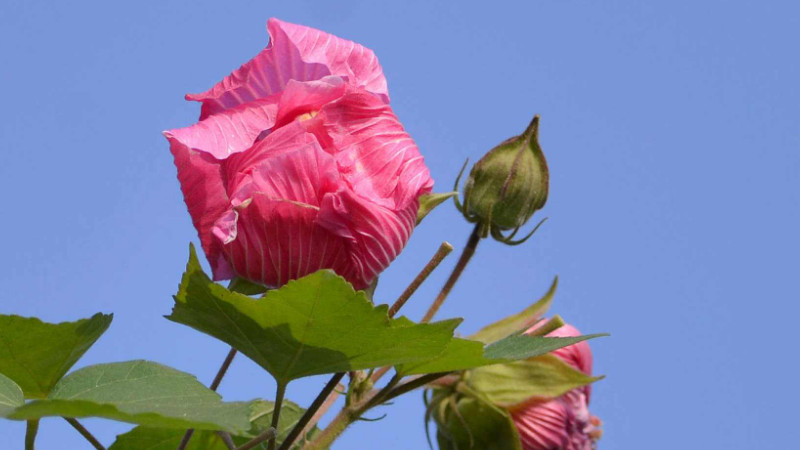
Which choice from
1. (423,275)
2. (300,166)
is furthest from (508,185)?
(300,166)

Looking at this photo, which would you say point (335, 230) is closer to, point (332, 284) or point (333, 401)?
point (332, 284)

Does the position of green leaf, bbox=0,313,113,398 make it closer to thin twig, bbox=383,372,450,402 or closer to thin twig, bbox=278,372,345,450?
thin twig, bbox=278,372,345,450

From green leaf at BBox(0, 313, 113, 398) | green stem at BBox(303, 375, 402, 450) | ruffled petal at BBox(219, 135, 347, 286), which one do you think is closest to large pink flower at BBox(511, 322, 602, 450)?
green stem at BBox(303, 375, 402, 450)

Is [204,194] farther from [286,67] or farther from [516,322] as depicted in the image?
[516,322]

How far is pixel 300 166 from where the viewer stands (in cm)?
104

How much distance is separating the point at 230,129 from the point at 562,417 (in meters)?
0.95

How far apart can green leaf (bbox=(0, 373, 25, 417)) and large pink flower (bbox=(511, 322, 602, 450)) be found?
0.92 meters

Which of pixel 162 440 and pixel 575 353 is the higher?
pixel 575 353

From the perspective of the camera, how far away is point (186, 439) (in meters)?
1.21

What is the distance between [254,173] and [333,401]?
56cm

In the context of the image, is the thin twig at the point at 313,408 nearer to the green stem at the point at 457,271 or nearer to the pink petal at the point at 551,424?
the green stem at the point at 457,271

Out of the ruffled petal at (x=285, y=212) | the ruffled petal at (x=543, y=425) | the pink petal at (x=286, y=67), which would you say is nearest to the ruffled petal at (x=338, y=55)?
the pink petal at (x=286, y=67)

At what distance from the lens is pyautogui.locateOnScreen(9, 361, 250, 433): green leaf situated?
0.85m

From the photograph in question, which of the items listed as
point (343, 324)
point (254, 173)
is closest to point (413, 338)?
point (343, 324)
